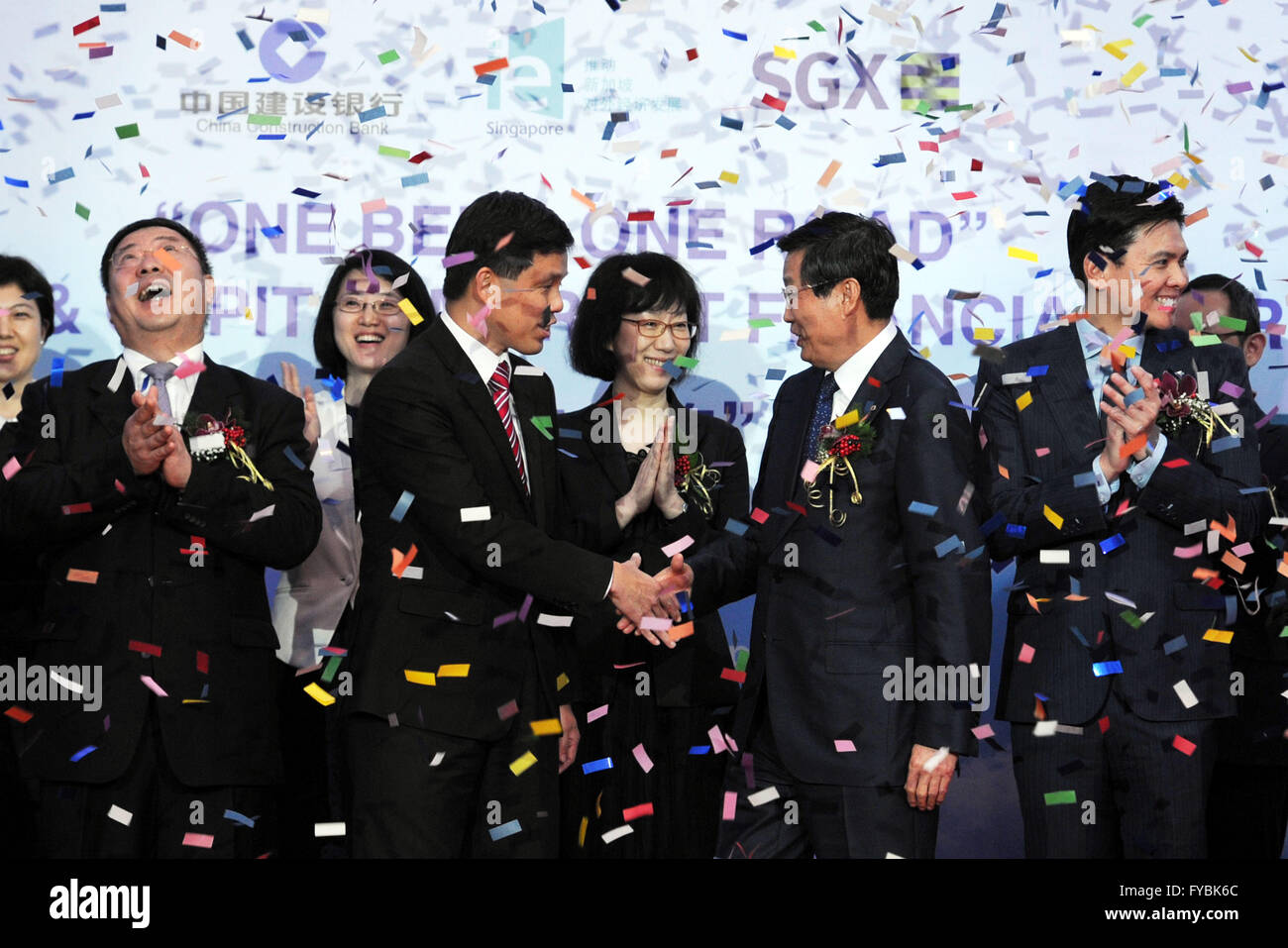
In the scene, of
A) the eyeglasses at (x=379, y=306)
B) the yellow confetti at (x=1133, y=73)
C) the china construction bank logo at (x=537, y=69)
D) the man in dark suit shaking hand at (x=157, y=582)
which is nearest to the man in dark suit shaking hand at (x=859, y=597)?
the man in dark suit shaking hand at (x=157, y=582)

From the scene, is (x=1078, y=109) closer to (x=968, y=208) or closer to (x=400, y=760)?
(x=968, y=208)

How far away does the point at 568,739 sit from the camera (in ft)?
12.8

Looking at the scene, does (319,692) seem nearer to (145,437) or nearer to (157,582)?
(157,582)

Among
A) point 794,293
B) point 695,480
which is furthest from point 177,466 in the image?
point 794,293

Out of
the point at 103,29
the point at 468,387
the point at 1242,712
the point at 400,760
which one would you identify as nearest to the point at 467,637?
the point at 400,760

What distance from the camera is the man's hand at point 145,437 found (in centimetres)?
359

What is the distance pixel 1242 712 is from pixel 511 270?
2219 mm

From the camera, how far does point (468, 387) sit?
3721mm

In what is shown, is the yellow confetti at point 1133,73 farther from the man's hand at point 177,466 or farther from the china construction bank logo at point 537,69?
the man's hand at point 177,466

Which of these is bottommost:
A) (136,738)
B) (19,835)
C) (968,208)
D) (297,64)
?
(19,835)

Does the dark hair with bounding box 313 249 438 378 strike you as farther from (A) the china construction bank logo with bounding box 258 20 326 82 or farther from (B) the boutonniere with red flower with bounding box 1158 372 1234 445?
(B) the boutonniere with red flower with bounding box 1158 372 1234 445

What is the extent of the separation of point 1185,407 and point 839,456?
0.87 meters

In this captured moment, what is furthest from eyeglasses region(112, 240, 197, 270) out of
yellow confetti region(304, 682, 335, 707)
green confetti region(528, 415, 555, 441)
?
yellow confetti region(304, 682, 335, 707)

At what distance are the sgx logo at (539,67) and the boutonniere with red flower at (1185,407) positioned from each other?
2.06m
